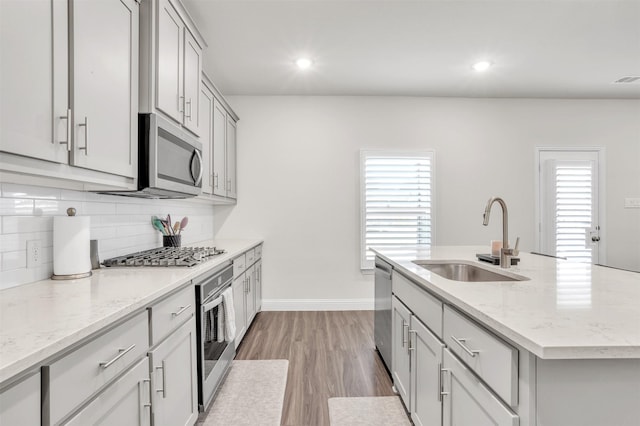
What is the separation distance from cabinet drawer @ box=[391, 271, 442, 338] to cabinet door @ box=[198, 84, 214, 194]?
1.81m

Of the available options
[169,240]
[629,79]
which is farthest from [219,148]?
[629,79]

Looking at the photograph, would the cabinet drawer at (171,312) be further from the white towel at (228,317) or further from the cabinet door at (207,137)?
the cabinet door at (207,137)

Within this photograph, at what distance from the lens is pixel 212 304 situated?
2.00 meters

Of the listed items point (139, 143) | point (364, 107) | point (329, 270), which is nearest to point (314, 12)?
point (139, 143)

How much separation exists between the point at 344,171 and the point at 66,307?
3495 millimetres

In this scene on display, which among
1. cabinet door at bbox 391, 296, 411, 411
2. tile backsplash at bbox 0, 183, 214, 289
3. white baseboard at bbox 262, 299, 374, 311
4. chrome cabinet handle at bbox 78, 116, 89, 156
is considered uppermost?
chrome cabinet handle at bbox 78, 116, 89, 156

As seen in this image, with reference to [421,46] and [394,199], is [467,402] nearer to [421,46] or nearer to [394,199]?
[421,46]

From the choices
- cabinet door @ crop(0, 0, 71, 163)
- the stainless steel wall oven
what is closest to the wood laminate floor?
the stainless steel wall oven

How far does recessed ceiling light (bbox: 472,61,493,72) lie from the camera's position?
11.1 feet

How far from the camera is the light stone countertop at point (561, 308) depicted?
791 mm

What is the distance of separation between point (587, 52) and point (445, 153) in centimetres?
165

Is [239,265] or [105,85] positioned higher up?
[105,85]

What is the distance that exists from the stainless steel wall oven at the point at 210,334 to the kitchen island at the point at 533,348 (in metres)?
1.14

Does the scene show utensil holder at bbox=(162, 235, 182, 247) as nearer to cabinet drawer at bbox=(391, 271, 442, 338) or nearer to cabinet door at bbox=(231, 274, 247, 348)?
cabinet door at bbox=(231, 274, 247, 348)
